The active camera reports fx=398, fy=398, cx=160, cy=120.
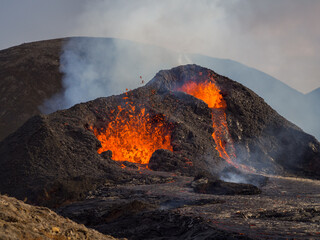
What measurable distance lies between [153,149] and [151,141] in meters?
0.51

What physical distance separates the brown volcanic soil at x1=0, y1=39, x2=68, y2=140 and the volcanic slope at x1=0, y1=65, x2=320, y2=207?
48.6 ft

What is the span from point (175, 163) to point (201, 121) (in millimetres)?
5457

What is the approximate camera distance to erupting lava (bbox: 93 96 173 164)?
70.5 feet

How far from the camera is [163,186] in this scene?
1509 centimetres

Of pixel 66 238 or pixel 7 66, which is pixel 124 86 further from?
pixel 66 238

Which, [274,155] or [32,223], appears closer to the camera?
[32,223]

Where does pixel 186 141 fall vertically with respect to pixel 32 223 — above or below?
above

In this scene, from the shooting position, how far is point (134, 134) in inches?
875

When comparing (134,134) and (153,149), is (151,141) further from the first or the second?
(134,134)

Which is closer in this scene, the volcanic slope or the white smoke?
the volcanic slope

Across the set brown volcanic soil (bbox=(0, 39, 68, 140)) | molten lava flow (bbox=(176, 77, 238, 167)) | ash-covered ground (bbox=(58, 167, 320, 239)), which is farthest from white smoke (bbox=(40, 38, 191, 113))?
ash-covered ground (bbox=(58, 167, 320, 239))

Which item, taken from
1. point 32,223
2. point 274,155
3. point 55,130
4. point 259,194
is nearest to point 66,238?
point 32,223

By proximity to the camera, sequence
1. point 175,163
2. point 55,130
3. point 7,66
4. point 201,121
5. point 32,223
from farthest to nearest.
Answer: point 7,66 < point 201,121 < point 175,163 < point 55,130 < point 32,223

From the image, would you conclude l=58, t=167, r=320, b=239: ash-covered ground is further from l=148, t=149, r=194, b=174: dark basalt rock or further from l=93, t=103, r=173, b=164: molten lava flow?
l=93, t=103, r=173, b=164: molten lava flow
